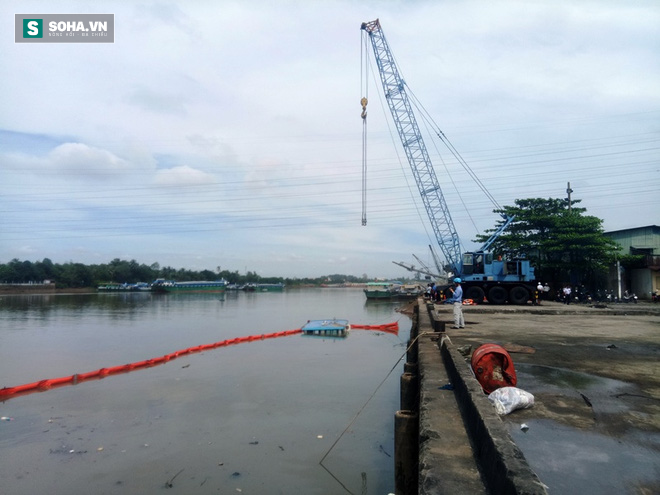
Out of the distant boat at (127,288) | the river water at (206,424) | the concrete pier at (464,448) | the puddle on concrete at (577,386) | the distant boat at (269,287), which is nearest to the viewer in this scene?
the concrete pier at (464,448)

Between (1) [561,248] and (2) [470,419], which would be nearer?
Result: (2) [470,419]

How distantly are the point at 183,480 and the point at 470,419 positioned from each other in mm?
5409

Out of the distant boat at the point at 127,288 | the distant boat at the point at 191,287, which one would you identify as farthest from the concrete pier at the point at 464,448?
the distant boat at the point at 127,288

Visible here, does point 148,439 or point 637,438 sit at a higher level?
point 637,438

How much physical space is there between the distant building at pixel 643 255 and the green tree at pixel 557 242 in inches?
57.1

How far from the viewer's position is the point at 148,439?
369 inches

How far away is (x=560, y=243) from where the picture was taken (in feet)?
102

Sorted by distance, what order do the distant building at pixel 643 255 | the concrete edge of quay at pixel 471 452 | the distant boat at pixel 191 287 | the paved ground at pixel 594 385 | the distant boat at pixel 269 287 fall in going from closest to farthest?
the concrete edge of quay at pixel 471 452
the paved ground at pixel 594 385
the distant building at pixel 643 255
the distant boat at pixel 191 287
the distant boat at pixel 269 287

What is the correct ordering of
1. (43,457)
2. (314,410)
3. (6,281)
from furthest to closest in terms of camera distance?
1. (6,281)
2. (314,410)
3. (43,457)

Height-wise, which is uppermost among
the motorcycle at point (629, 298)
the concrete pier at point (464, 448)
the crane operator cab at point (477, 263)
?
the crane operator cab at point (477, 263)

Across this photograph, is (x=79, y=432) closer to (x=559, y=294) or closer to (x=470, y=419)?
(x=470, y=419)

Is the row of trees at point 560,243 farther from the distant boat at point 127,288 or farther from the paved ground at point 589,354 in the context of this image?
the distant boat at point 127,288

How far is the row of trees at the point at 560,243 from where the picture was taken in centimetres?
2991

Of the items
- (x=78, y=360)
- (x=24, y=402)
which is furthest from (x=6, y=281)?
(x=24, y=402)
